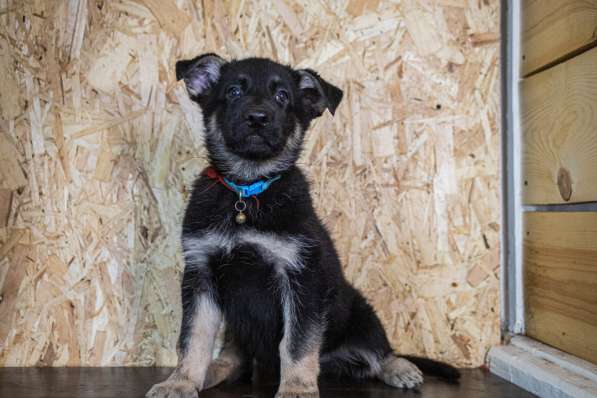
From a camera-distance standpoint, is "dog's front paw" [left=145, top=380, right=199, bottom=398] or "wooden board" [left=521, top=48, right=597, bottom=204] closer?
"dog's front paw" [left=145, top=380, right=199, bottom=398]

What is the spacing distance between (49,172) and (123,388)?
1262 mm

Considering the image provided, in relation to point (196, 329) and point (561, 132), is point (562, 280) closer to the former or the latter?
point (561, 132)

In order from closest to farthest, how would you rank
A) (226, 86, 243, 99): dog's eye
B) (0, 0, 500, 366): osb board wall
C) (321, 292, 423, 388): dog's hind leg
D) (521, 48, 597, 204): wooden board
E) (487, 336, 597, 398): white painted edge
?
(487, 336, 597, 398): white painted edge → (521, 48, 597, 204): wooden board → (226, 86, 243, 99): dog's eye → (321, 292, 423, 388): dog's hind leg → (0, 0, 500, 366): osb board wall

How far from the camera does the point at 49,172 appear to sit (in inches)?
124

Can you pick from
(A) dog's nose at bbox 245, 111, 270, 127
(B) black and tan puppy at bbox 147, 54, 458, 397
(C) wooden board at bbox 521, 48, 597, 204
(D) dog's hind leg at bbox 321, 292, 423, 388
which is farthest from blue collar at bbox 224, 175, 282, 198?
(C) wooden board at bbox 521, 48, 597, 204

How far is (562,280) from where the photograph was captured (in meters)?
2.76

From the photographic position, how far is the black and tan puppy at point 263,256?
2.44m

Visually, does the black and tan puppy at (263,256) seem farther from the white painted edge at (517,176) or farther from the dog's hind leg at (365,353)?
the white painted edge at (517,176)

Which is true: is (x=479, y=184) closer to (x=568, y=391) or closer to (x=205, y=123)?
(x=568, y=391)

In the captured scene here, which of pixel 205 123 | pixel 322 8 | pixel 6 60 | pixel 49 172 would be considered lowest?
pixel 49 172

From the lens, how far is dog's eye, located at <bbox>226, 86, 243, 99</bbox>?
2676 millimetres

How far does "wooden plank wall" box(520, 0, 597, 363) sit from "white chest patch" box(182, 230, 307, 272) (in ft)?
4.17

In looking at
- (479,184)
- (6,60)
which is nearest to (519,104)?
(479,184)

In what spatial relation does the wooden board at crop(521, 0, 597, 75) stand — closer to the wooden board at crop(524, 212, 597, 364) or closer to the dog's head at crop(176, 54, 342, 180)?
the wooden board at crop(524, 212, 597, 364)
